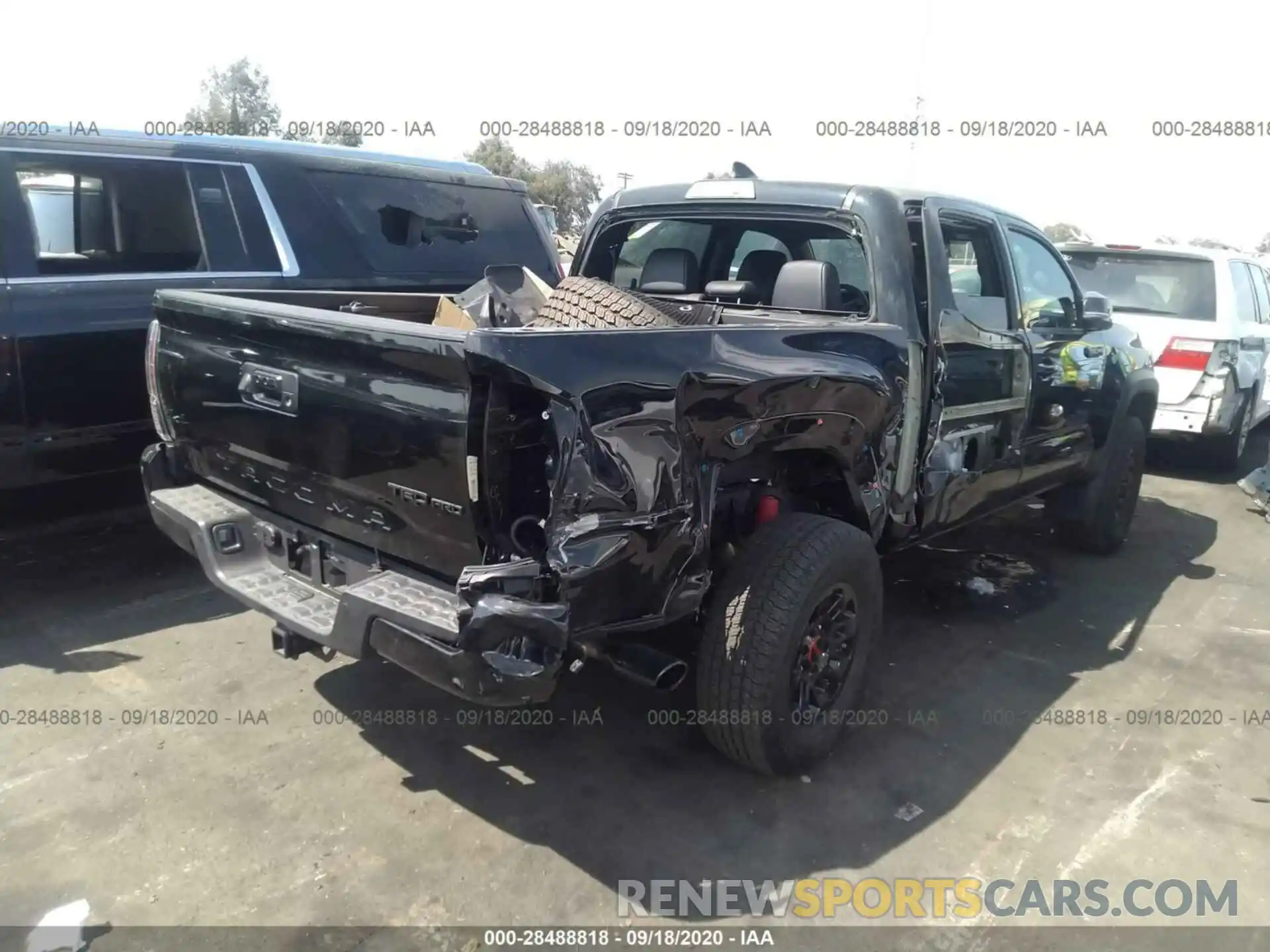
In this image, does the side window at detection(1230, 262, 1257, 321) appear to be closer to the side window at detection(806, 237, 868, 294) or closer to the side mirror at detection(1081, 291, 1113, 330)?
the side mirror at detection(1081, 291, 1113, 330)

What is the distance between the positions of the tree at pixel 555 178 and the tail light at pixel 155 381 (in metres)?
30.3

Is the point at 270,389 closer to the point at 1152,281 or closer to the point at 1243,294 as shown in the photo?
the point at 1152,281

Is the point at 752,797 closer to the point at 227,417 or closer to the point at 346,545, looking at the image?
the point at 346,545

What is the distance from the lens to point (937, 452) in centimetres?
383

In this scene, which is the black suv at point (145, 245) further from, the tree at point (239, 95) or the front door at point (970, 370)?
the tree at point (239, 95)

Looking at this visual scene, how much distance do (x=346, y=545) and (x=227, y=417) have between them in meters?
0.70

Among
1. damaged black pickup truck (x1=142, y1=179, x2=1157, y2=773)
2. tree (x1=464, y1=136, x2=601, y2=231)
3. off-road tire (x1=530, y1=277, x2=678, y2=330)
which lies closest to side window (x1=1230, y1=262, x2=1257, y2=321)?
damaged black pickup truck (x1=142, y1=179, x2=1157, y2=773)

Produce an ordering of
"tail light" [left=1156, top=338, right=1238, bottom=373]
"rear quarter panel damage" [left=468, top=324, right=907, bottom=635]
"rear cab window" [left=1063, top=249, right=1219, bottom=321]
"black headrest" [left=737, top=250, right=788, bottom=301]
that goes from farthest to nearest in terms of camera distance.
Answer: "rear cab window" [left=1063, top=249, right=1219, bottom=321]
"tail light" [left=1156, top=338, right=1238, bottom=373]
"black headrest" [left=737, top=250, right=788, bottom=301]
"rear quarter panel damage" [left=468, top=324, right=907, bottom=635]

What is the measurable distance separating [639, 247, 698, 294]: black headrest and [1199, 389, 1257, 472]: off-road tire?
5572 millimetres

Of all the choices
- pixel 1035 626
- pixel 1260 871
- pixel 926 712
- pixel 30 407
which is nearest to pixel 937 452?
pixel 926 712

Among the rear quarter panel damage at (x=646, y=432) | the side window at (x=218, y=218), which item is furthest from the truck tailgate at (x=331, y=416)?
the side window at (x=218, y=218)

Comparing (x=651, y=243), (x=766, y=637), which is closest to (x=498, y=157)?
(x=651, y=243)

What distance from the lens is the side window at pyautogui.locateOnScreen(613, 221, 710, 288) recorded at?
4.38 meters

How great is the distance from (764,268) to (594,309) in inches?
52.9
